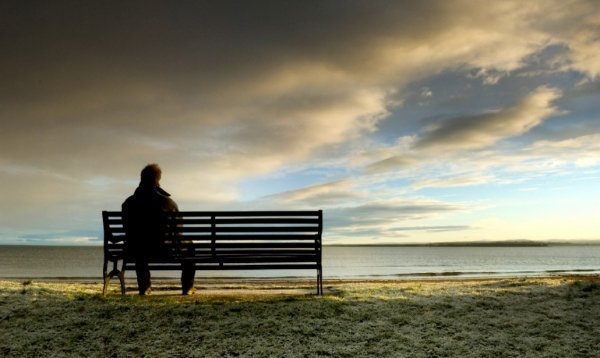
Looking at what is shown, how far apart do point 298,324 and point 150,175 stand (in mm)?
4155

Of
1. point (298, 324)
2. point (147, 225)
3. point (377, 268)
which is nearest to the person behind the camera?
point (298, 324)

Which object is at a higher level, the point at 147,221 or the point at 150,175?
the point at 150,175

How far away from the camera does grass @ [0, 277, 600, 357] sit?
6504 mm

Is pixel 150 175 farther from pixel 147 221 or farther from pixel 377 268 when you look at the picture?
pixel 377 268

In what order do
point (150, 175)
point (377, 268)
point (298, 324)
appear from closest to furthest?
point (298, 324)
point (150, 175)
point (377, 268)

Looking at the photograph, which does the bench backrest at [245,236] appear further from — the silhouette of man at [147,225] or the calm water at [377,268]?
the calm water at [377,268]

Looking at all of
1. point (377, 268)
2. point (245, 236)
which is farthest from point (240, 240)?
point (377, 268)

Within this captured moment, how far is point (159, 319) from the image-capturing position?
753cm

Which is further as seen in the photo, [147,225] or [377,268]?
[377,268]

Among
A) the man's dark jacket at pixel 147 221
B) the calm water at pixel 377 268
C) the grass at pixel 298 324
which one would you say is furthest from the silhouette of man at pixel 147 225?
the calm water at pixel 377 268

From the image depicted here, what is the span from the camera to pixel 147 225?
9.05 meters

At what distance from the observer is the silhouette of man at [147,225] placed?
29.5 ft

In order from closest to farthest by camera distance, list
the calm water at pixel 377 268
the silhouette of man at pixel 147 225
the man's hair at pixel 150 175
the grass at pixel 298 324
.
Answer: the grass at pixel 298 324
the silhouette of man at pixel 147 225
the man's hair at pixel 150 175
the calm water at pixel 377 268

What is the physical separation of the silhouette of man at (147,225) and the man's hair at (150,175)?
2 centimetres
